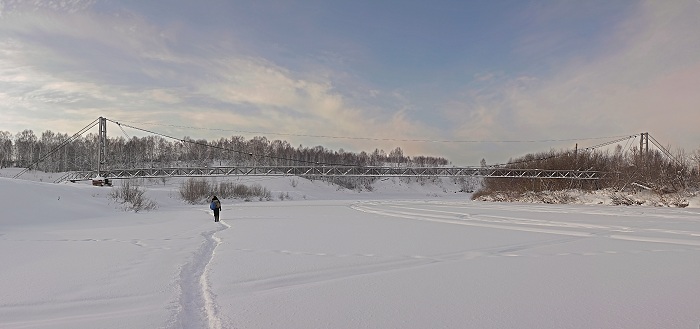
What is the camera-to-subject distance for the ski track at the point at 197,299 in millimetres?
4082

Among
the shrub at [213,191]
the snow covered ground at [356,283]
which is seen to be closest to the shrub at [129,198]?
the shrub at [213,191]

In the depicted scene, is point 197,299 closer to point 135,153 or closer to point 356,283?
point 356,283

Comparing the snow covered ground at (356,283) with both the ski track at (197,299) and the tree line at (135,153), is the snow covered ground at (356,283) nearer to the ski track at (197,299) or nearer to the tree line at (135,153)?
the ski track at (197,299)

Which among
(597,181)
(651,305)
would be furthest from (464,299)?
(597,181)

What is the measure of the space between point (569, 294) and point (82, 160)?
12705 centimetres

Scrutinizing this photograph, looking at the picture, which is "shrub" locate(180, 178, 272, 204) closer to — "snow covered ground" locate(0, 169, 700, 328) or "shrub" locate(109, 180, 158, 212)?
"shrub" locate(109, 180, 158, 212)

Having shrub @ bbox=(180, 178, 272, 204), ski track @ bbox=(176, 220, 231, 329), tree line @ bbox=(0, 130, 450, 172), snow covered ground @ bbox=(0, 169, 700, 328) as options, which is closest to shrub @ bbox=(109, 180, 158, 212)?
shrub @ bbox=(180, 178, 272, 204)

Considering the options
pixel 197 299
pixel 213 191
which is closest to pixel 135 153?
pixel 213 191

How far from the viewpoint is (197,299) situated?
495 centimetres

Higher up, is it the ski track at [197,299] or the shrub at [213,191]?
the ski track at [197,299]

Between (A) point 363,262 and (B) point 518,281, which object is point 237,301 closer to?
(A) point 363,262

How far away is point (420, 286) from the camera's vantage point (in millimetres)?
5453

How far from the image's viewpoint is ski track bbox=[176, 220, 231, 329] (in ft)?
13.4

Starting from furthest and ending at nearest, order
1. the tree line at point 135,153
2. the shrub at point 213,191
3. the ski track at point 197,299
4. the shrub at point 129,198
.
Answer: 1. the tree line at point 135,153
2. the shrub at point 213,191
3. the shrub at point 129,198
4. the ski track at point 197,299
